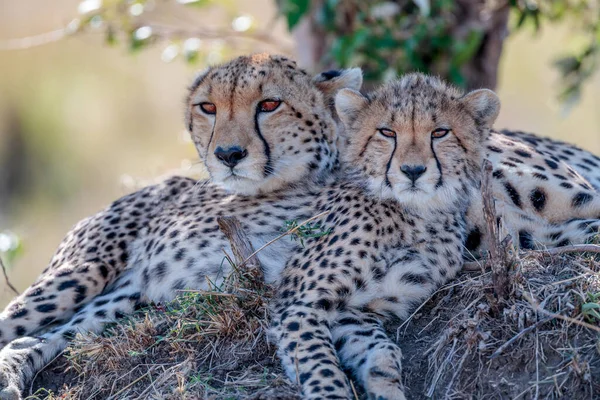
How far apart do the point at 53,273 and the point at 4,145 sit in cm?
659

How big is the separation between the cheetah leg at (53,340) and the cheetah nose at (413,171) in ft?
4.87

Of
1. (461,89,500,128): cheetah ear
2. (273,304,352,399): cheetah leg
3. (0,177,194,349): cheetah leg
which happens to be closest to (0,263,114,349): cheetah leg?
(0,177,194,349): cheetah leg

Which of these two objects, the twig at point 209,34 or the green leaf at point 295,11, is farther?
the twig at point 209,34

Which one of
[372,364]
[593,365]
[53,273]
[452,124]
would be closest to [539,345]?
[593,365]

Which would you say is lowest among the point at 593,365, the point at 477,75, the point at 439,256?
the point at 593,365

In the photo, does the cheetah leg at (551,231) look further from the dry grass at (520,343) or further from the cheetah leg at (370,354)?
the cheetah leg at (370,354)

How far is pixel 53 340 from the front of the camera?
399cm

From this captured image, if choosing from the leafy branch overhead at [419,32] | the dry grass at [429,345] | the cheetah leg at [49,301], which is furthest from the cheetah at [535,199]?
the cheetah leg at [49,301]

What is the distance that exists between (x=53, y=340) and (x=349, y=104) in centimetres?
165

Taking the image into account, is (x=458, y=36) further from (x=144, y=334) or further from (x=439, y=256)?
(x=144, y=334)

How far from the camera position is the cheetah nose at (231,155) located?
386cm

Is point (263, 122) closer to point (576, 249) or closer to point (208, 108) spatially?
point (208, 108)

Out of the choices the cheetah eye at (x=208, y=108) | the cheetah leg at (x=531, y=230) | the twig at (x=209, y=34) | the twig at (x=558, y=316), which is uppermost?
the twig at (x=209, y=34)

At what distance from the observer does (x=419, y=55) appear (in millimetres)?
5637
